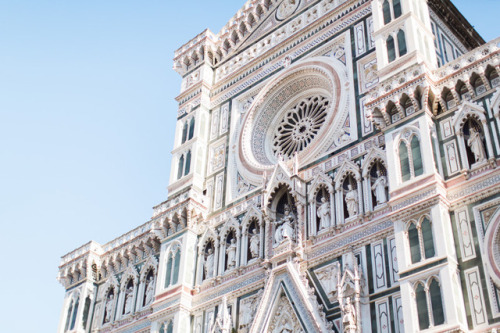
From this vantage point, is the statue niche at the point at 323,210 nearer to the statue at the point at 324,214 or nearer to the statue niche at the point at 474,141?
the statue at the point at 324,214

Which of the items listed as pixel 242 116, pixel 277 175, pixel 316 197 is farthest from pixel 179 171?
pixel 316 197

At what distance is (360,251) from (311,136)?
183 inches

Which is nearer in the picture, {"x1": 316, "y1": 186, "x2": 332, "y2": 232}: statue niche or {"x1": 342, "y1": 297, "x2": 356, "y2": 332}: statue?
{"x1": 342, "y1": 297, "x2": 356, "y2": 332}: statue

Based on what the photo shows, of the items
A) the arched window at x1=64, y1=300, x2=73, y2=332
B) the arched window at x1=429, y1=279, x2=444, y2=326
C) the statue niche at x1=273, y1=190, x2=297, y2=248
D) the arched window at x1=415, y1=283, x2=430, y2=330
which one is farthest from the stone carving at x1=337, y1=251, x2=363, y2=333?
the arched window at x1=64, y1=300, x2=73, y2=332

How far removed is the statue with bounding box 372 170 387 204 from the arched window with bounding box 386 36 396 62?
2.94m

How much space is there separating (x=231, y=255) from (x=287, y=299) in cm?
273

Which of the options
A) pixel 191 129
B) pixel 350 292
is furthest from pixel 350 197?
pixel 191 129

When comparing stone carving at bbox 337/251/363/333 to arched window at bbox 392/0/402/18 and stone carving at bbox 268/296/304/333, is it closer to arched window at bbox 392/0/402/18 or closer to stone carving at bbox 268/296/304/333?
stone carving at bbox 268/296/304/333

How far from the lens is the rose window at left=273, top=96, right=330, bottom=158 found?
18734 mm

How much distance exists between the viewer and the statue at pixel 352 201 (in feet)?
51.0

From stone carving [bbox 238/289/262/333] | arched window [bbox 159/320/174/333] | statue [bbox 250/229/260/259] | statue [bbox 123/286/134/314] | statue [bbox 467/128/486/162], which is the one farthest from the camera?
statue [bbox 123/286/134/314]

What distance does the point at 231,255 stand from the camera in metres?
17.7

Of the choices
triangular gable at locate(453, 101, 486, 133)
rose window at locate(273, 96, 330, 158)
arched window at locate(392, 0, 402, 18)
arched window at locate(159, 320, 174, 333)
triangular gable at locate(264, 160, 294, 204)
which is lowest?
arched window at locate(159, 320, 174, 333)

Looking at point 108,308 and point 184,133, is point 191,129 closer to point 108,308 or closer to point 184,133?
point 184,133
